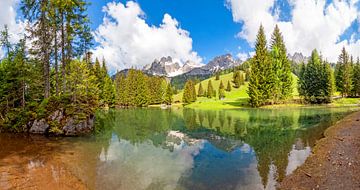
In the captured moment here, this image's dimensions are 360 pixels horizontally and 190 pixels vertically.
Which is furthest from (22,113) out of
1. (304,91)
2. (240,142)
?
(304,91)

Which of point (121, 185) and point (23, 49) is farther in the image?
point (23, 49)

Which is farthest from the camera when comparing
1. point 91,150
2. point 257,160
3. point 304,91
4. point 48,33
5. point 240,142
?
point 304,91

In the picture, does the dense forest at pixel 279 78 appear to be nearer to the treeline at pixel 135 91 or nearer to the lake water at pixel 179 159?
the lake water at pixel 179 159

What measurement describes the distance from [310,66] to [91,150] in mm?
71626

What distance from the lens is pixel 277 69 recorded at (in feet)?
222

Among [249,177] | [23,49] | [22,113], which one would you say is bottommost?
[249,177]

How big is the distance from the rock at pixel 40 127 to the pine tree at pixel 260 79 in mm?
52491

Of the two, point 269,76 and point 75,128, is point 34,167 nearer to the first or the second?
point 75,128

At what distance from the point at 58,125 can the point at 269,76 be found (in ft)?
182

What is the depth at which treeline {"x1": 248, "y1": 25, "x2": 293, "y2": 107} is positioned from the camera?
65688mm

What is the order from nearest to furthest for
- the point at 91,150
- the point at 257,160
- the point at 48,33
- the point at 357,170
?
1. the point at 357,170
2. the point at 257,160
3. the point at 91,150
4. the point at 48,33

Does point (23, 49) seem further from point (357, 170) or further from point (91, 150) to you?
point (357, 170)

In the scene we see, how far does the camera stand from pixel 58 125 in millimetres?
23266

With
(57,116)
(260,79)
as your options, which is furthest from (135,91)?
(57,116)
